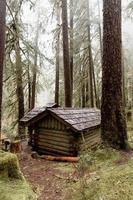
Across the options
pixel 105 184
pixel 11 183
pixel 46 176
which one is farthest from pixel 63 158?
pixel 11 183

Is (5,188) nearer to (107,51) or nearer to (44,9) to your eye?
(107,51)

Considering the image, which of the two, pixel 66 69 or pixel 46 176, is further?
pixel 66 69

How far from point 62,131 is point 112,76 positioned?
4.10 meters

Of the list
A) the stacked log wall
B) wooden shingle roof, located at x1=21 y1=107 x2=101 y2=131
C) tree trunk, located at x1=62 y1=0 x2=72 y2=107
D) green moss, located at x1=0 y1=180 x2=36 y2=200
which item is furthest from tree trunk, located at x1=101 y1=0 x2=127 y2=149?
tree trunk, located at x1=62 y1=0 x2=72 y2=107

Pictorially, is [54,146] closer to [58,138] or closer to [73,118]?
[58,138]

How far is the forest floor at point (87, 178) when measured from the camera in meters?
5.63

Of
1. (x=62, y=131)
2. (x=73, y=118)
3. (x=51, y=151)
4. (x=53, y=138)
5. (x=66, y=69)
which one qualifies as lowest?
(x=51, y=151)

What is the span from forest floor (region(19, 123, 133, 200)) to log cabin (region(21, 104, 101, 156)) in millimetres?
1714

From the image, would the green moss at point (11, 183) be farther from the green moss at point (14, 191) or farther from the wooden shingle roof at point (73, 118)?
the wooden shingle roof at point (73, 118)

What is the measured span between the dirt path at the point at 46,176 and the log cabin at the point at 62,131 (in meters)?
1.33

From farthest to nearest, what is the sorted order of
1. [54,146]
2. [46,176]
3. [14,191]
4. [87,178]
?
[54,146] < [46,176] < [87,178] < [14,191]

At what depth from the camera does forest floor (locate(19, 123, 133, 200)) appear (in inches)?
222

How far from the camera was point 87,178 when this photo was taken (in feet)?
22.4

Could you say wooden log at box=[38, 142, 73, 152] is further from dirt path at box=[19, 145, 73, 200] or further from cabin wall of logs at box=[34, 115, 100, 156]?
dirt path at box=[19, 145, 73, 200]
